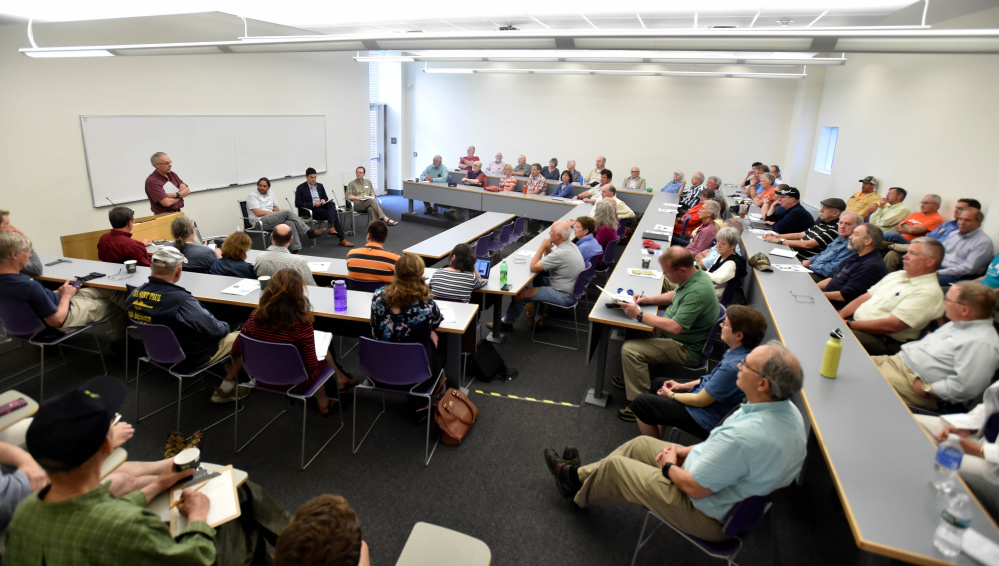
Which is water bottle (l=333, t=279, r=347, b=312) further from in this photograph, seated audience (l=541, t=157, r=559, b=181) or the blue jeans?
seated audience (l=541, t=157, r=559, b=181)

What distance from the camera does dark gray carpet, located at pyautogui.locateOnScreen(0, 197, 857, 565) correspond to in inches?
105

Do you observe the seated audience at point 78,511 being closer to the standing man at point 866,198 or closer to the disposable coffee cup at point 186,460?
the disposable coffee cup at point 186,460

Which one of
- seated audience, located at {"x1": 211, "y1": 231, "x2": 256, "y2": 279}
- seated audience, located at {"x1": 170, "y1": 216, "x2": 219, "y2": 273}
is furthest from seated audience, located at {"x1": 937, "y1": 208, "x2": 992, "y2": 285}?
seated audience, located at {"x1": 170, "y1": 216, "x2": 219, "y2": 273}

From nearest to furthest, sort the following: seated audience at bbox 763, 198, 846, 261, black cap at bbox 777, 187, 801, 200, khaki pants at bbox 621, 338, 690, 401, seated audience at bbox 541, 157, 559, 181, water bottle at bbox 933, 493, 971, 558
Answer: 1. water bottle at bbox 933, 493, 971, 558
2. khaki pants at bbox 621, 338, 690, 401
3. seated audience at bbox 763, 198, 846, 261
4. black cap at bbox 777, 187, 801, 200
5. seated audience at bbox 541, 157, 559, 181

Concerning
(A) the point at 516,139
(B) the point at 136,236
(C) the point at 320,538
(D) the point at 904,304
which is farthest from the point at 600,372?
(A) the point at 516,139

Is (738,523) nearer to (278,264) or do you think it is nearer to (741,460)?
(741,460)

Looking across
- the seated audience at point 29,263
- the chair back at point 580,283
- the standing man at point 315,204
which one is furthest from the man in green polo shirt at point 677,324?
the standing man at point 315,204

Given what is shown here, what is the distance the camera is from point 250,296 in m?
3.99

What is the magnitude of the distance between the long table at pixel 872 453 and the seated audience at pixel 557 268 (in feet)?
6.34

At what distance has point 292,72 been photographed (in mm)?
9445

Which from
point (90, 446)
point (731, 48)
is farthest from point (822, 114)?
point (90, 446)

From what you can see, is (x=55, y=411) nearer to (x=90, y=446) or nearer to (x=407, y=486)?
(x=90, y=446)

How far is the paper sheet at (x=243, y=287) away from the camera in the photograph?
4029 mm

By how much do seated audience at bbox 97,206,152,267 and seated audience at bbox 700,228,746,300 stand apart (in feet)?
17.4
